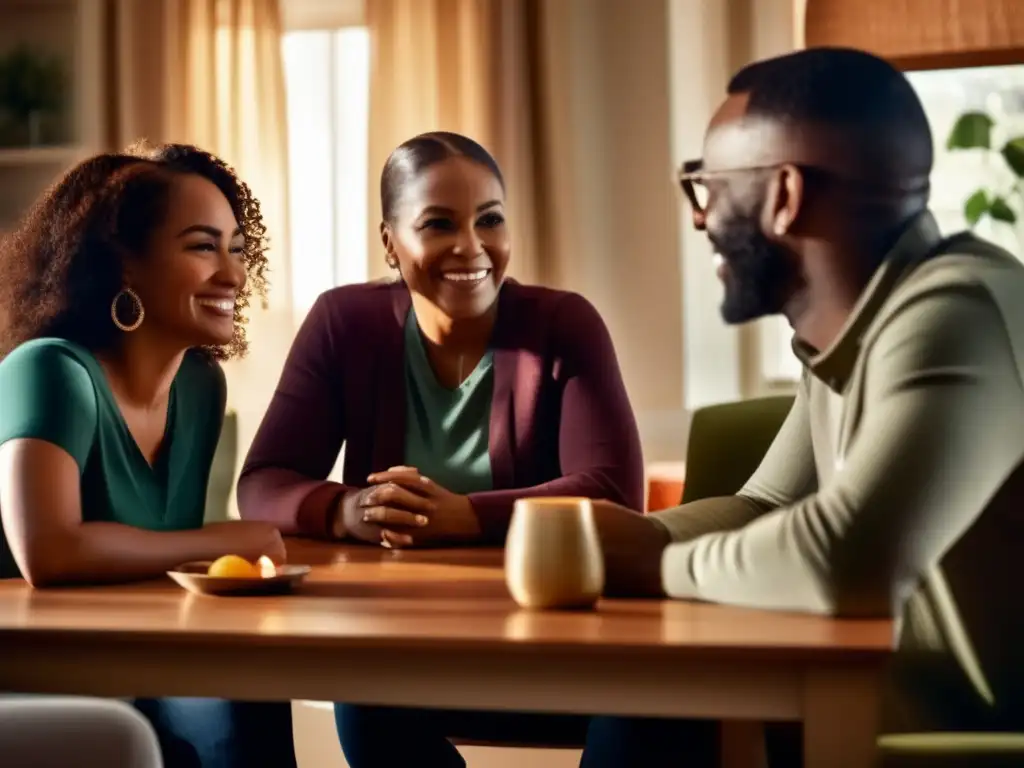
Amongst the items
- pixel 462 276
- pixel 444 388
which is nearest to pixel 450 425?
pixel 444 388

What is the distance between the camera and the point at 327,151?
3252 millimetres

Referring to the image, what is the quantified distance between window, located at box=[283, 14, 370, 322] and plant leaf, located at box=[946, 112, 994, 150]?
1460 millimetres

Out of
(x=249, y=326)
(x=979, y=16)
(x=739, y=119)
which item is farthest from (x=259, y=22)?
(x=739, y=119)

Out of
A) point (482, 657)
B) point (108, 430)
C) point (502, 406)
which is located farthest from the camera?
point (502, 406)

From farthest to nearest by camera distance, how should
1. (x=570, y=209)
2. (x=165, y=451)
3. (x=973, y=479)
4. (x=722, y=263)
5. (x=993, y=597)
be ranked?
(x=570, y=209)
(x=165, y=451)
(x=722, y=263)
(x=993, y=597)
(x=973, y=479)

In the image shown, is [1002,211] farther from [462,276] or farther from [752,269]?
[752,269]

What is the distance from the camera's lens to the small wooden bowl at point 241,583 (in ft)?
4.08

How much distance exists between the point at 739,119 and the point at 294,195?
2156 millimetres

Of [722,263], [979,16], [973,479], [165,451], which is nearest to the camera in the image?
[973,479]

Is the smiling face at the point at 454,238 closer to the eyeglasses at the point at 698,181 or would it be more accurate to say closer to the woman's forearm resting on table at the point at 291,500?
the woman's forearm resting on table at the point at 291,500

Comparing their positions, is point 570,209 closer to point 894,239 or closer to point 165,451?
point 165,451

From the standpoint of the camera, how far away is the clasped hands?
1.67 m

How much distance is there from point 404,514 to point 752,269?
0.62 m

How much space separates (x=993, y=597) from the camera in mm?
1184
